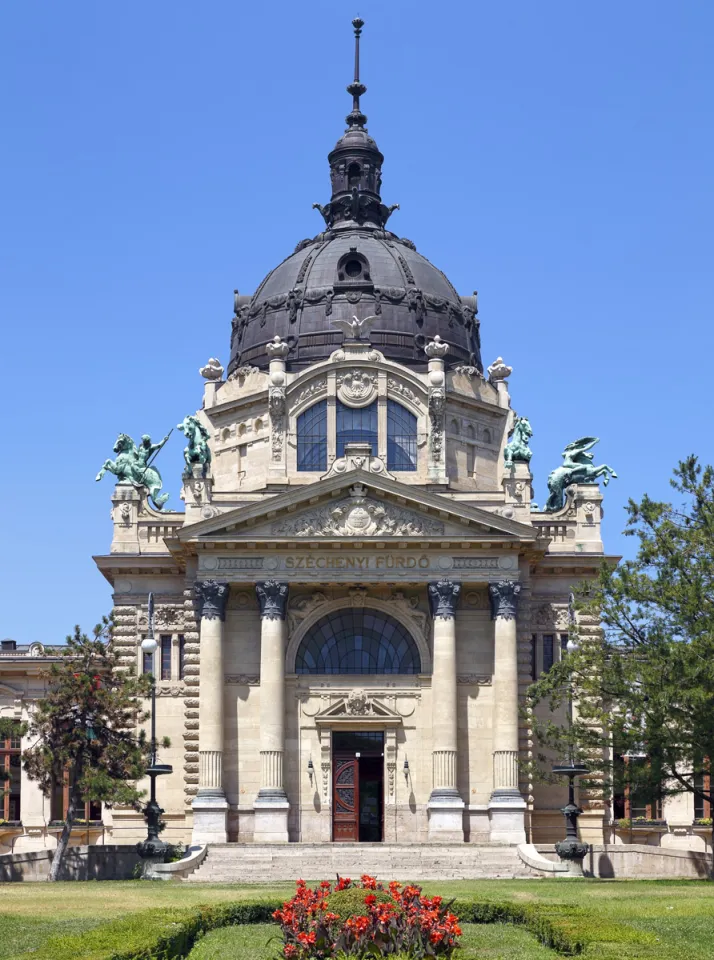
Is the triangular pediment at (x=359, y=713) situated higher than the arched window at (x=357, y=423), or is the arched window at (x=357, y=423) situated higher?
the arched window at (x=357, y=423)

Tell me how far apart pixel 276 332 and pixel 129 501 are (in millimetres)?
11585

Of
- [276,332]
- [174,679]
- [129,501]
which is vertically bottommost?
[174,679]

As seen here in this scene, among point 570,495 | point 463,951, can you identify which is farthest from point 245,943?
point 570,495

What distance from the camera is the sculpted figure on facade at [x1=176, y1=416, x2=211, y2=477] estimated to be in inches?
2744

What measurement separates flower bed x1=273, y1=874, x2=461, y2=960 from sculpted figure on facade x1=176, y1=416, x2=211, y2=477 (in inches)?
1651

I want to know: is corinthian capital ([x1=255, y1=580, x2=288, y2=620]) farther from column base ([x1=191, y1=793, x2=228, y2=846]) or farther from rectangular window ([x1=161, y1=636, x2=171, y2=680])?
column base ([x1=191, y1=793, x2=228, y2=846])

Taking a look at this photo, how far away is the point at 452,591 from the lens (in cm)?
6519

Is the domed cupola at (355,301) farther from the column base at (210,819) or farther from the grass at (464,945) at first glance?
the grass at (464,945)

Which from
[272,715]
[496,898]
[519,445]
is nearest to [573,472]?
[519,445]

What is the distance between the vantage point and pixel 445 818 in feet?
209

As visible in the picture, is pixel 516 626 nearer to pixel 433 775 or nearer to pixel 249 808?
pixel 433 775

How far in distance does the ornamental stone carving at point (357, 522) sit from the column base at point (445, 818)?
386 inches

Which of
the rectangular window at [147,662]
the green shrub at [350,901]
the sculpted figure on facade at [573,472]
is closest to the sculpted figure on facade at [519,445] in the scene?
the sculpted figure on facade at [573,472]

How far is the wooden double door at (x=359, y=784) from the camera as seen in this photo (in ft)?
216
